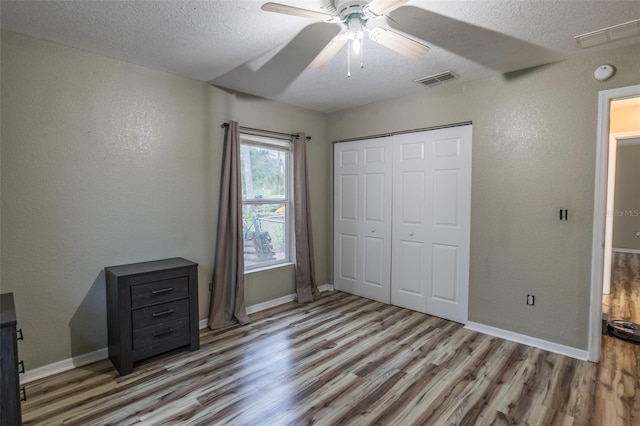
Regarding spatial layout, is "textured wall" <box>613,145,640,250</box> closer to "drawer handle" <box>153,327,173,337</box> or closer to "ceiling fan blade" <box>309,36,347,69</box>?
"ceiling fan blade" <box>309,36,347,69</box>

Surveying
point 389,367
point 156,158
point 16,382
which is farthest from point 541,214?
point 16,382

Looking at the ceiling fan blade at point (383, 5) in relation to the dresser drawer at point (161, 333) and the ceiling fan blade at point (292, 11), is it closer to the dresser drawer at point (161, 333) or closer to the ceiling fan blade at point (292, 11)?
the ceiling fan blade at point (292, 11)

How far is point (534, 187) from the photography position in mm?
2857

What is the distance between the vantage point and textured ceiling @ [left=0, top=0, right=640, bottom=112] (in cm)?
194

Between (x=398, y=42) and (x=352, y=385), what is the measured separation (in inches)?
89.7

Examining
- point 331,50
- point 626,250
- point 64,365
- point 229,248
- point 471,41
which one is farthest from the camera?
point 626,250

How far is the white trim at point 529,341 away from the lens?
2.68 metres

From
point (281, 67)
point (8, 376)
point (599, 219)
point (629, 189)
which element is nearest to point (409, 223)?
point (599, 219)

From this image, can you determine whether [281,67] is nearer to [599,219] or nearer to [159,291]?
[159,291]

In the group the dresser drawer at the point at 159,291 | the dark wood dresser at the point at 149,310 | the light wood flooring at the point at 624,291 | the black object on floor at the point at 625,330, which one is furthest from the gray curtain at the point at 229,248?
the light wood flooring at the point at 624,291

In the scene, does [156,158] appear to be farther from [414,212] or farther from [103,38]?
[414,212]

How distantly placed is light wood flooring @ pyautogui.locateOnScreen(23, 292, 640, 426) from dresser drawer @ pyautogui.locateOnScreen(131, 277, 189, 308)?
52 cm

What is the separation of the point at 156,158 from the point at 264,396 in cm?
221

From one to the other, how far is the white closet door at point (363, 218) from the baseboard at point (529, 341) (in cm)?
111
